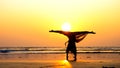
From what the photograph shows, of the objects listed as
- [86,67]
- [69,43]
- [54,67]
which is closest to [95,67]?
[86,67]

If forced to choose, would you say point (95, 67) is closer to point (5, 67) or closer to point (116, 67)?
point (116, 67)

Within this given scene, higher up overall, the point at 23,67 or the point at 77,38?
the point at 77,38

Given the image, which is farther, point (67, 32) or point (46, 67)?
point (67, 32)

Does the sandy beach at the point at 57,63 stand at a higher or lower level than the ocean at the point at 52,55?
lower

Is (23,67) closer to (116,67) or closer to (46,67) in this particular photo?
(46,67)

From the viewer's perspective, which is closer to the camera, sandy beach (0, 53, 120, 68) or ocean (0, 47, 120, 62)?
sandy beach (0, 53, 120, 68)

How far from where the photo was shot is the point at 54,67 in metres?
23.6

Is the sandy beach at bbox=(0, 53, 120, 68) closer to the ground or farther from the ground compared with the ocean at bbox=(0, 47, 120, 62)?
closer to the ground

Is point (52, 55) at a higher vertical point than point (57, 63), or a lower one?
higher

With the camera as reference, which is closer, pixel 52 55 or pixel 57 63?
pixel 57 63

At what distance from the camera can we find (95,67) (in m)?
23.8

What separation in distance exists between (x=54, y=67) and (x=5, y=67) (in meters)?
3.26

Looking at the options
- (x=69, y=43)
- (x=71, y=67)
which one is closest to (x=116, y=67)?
(x=71, y=67)

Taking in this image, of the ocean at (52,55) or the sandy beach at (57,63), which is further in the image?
the ocean at (52,55)
